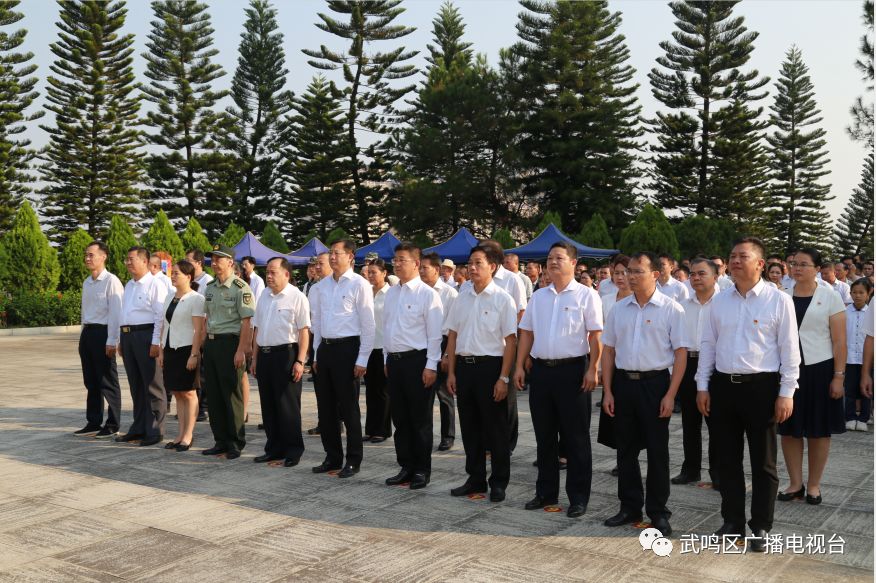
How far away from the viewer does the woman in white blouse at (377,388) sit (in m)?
6.51

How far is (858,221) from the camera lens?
132ft

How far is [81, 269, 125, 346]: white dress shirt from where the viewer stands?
21.5 ft

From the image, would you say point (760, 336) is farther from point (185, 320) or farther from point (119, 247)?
point (119, 247)

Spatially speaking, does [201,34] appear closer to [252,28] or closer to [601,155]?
[252,28]

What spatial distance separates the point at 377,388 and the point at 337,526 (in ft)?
7.90

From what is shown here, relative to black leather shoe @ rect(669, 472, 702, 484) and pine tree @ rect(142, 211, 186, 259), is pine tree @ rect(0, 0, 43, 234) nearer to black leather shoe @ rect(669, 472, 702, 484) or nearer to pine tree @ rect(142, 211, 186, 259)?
pine tree @ rect(142, 211, 186, 259)

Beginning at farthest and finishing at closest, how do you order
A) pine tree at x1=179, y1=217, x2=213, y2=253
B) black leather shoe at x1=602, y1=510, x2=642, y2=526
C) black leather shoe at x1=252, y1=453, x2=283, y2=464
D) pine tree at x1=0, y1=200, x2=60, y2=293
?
pine tree at x1=179, y1=217, x2=213, y2=253 → pine tree at x1=0, y1=200, x2=60, y2=293 → black leather shoe at x1=252, y1=453, x2=283, y2=464 → black leather shoe at x1=602, y1=510, x2=642, y2=526

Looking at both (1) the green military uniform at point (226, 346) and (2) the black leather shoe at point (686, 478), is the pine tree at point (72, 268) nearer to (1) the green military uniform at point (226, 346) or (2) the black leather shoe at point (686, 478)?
(1) the green military uniform at point (226, 346)

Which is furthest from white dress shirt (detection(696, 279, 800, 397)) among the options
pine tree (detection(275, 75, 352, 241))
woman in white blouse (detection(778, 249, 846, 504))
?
pine tree (detection(275, 75, 352, 241))

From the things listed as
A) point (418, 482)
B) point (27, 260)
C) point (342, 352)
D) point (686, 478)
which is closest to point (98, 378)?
point (342, 352)

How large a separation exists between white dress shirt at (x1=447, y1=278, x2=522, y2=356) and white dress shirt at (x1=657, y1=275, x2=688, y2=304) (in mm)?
2388

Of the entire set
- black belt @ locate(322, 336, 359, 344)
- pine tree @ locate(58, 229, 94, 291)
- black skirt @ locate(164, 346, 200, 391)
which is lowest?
black skirt @ locate(164, 346, 200, 391)

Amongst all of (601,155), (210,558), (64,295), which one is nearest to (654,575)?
(210,558)

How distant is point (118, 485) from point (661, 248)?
73.3ft
